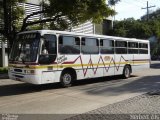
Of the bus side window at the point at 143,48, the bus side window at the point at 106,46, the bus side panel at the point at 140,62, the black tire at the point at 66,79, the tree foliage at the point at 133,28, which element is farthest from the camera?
the tree foliage at the point at 133,28

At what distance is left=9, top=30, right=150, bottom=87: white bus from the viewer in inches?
492

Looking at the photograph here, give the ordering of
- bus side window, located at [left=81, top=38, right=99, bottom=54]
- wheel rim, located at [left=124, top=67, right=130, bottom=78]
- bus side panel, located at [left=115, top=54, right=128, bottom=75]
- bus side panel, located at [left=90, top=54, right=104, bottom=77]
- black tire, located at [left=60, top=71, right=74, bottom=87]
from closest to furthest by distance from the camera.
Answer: black tire, located at [left=60, top=71, right=74, bottom=87]
bus side window, located at [left=81, top=38, right=99, bottom=54]
bus side panel, located at [left=90, top=54, right=104, bottom=77]
bus side panel, located at [left=115, top=54, right=128, bottom=75]
wheel rim, located at [left=124, top=67, right=130, bottom=78]

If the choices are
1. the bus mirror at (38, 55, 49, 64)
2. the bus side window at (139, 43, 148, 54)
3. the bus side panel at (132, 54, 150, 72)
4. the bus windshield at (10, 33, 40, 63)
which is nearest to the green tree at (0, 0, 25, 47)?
the bus windshield at (10, 33, 40, 63)

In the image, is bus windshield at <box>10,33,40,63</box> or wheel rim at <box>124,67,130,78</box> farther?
wheel rim at <box>124,67,130,78</box>

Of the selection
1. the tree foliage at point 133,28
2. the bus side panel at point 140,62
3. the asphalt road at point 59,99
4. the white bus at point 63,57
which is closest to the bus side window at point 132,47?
the bus side panel at point 140,62

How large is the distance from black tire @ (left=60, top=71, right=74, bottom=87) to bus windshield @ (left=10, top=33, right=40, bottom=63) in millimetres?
1938

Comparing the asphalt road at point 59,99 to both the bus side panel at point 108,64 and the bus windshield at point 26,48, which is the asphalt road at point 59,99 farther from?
the bus side panel at point 108,64

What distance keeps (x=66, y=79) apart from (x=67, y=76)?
148mm

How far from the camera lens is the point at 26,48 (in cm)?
1292

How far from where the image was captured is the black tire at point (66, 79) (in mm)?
13796

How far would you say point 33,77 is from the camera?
480 inches

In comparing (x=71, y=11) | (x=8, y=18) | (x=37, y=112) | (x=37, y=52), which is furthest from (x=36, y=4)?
(x=37, y=112)

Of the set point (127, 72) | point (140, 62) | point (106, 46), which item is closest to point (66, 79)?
point (106, 46)

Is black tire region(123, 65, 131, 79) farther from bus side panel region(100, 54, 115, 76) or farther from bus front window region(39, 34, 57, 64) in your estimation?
bus front window region(39, 34, 57, 64)
